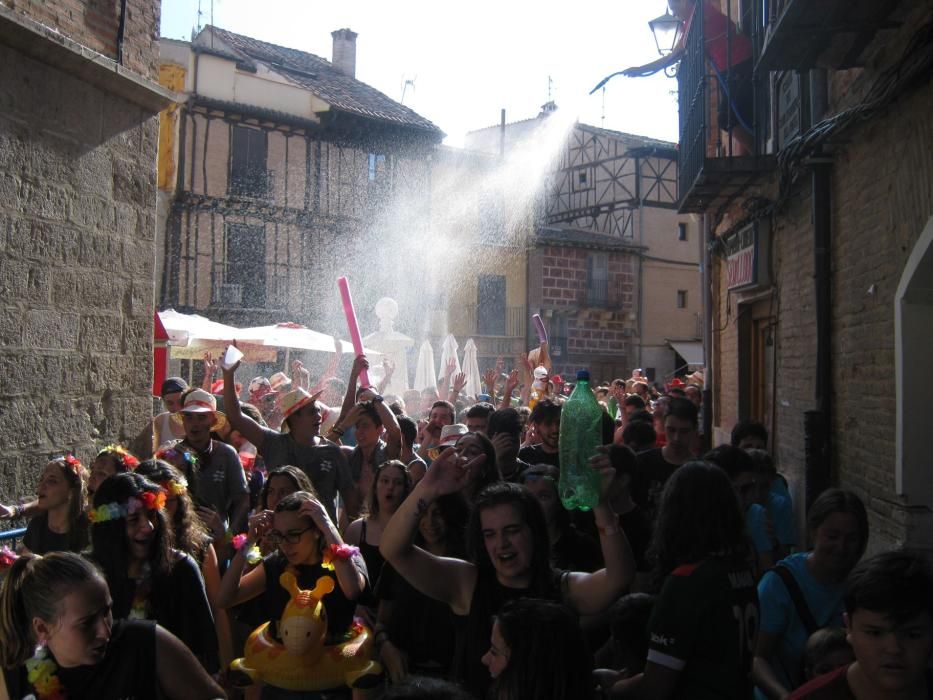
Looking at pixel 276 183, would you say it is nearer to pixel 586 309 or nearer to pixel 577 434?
pixel 586 309

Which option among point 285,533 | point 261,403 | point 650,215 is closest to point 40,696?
point 285,533

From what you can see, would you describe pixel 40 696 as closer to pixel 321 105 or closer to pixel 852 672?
pixel 852 672

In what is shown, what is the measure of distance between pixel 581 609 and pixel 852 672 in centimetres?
81

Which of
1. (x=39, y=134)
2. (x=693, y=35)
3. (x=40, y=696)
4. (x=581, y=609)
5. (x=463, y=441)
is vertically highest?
(x=693, y=35)

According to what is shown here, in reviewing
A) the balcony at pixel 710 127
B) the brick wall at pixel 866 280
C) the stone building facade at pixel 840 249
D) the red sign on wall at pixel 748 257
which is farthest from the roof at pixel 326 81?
the brick wall at pixel 866 280

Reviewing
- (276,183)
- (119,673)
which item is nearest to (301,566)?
(119,673)

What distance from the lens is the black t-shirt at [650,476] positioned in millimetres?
4832

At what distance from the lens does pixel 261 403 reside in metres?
10.1

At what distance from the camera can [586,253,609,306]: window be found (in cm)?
3231

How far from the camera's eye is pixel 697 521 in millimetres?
2732

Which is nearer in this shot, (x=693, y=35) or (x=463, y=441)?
(x=463, y=441)

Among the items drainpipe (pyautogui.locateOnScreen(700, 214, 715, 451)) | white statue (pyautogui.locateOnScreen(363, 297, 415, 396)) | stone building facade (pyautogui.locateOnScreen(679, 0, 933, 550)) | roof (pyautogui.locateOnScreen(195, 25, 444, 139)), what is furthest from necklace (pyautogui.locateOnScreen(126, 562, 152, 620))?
roof (pyautogui.locateOnScreen(195, 25, 444, 139))

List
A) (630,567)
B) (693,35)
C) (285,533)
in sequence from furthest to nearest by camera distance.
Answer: (693,35) → (285,533) → (630,567)

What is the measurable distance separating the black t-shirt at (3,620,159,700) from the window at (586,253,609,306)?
30.2 meters
